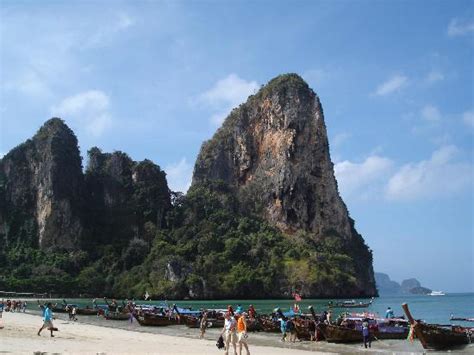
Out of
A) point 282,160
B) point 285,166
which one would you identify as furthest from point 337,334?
point 282,160

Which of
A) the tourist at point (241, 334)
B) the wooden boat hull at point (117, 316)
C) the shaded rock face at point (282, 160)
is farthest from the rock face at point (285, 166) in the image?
the tourist at point (241, 334)

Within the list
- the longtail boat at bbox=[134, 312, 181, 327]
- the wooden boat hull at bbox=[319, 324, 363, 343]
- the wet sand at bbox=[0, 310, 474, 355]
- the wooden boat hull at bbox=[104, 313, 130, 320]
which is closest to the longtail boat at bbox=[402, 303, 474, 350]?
the wet sand at bbox=[0, 310, 474, 355]

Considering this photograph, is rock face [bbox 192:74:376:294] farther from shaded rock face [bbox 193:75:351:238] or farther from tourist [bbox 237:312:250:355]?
tourist [bbox 237:312:250:355]

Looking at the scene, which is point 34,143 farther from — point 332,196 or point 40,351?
point 40,351

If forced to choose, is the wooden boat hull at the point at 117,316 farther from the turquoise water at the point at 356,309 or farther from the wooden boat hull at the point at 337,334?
the wooden boat hull at the point at 337,334

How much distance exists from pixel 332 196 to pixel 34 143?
59.2m

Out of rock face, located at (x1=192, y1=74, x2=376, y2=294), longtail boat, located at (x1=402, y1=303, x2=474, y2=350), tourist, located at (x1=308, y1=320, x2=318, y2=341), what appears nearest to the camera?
longtail boat, located at (x1=402, y1=303, x2=474, y2=350)

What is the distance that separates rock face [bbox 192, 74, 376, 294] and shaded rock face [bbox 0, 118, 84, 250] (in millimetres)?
32190

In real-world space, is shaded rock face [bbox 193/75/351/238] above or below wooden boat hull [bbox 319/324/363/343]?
above

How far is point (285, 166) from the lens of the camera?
116 m

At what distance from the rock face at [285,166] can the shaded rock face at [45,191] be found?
1267 inches

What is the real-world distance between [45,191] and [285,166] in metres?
46.9

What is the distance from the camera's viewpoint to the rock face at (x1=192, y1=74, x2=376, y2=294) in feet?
374

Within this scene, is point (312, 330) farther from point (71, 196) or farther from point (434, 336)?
point (71, 196)
